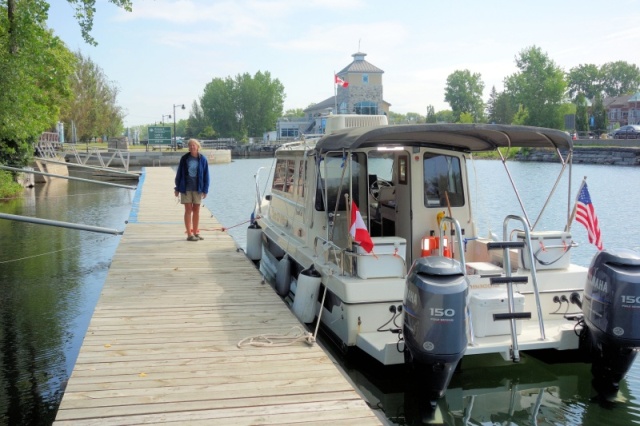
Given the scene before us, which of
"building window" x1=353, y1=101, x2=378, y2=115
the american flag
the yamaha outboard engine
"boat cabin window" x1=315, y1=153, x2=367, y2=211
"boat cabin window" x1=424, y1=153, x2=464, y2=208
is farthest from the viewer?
"building window" x1=353, y1=101, x2=378, y2=115

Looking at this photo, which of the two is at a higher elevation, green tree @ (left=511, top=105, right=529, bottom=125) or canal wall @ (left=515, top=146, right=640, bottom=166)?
green tree @ (left=511, top=105, right=529, bottom=125)

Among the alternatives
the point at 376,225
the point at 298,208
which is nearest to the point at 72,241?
the point at 298,208

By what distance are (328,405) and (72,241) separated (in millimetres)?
13538

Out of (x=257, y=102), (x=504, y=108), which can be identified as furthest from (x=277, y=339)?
(x=257, y=102)

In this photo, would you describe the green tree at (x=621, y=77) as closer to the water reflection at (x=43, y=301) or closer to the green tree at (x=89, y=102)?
the green tree at (x=89, y=102)

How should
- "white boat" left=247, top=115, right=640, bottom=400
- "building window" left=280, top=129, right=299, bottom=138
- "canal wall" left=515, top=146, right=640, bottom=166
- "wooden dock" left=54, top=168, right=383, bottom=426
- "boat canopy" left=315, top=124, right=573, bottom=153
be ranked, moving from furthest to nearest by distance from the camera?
"building window" left=280, top=129, right=299, bottom=138, "canal wall" left=515, top=146, right=640, bottom=166, "boat canopy" left=315, top=124, right=573, bottom=153, "white boat" left=247, top=115, right=640, bottom=400, "wooden dock" left=54, top=168, right=383, bottom=426

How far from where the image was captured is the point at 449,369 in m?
5.55

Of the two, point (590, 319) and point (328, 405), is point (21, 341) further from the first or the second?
point (590, 319)

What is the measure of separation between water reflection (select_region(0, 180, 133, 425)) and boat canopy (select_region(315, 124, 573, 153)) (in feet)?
14.1

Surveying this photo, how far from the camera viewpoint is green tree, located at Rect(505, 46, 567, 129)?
9081cm

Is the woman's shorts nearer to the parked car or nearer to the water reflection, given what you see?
the water reflection

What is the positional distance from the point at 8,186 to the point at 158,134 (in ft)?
164

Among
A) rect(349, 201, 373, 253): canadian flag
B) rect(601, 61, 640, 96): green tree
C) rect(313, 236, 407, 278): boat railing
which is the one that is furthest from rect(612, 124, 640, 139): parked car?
rect(601, 61, 640, 96): green tree

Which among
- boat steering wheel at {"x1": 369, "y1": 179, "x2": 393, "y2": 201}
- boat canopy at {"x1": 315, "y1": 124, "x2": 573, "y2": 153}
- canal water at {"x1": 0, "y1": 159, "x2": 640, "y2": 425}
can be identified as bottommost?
canal water at {"x1": 0, "y1": 159, "x2": 640, "y2": 425}
